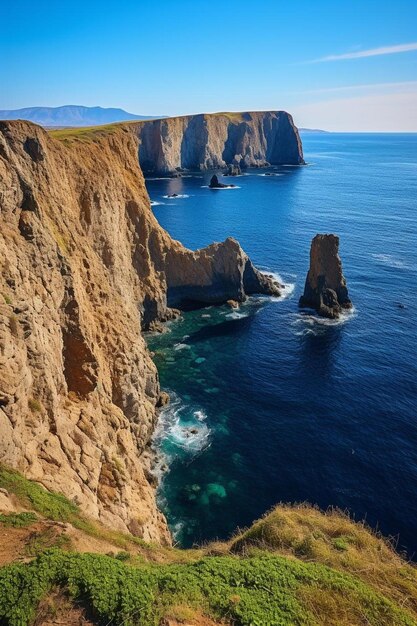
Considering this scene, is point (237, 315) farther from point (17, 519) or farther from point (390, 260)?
point (17, 519)

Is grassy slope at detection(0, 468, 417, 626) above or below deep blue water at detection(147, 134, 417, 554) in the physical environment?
above

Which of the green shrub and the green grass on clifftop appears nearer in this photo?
the green grass on clifftop

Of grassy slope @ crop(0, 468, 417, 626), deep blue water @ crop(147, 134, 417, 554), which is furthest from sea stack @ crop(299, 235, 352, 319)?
grassy slope @ crop(0, 468, 417, 626)

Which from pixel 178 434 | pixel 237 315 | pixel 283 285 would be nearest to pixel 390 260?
pixel 283 285

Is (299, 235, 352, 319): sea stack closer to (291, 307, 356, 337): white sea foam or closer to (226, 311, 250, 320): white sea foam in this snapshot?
(291, 307, 356, 337): white sea foam

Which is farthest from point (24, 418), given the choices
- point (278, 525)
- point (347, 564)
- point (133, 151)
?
point (133, 151)

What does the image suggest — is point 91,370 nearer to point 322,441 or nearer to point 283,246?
point 322,441

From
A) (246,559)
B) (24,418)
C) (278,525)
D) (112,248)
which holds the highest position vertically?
(112,248)

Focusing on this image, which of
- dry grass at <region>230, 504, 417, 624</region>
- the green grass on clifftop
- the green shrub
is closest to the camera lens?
the green grass on clifftop
